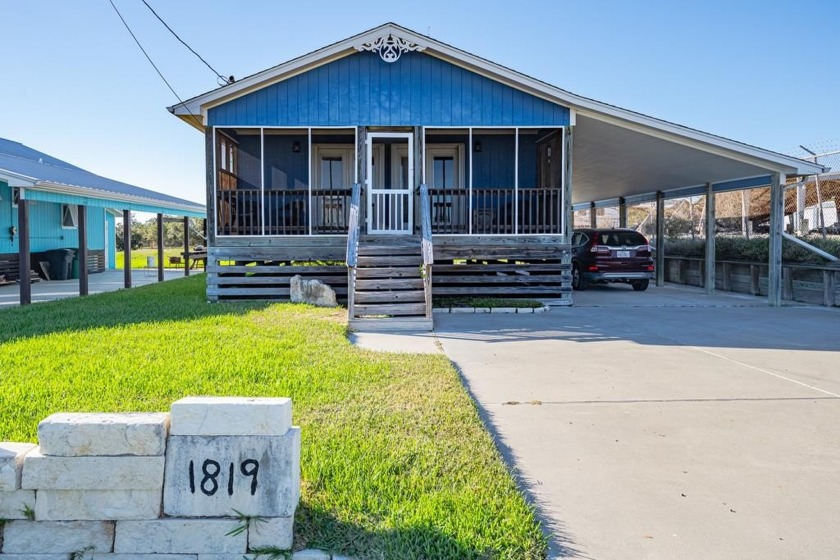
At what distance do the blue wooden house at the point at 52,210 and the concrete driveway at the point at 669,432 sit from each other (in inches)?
354

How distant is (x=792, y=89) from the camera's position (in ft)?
84.2

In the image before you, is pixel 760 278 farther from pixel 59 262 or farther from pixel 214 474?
pixel 59 262

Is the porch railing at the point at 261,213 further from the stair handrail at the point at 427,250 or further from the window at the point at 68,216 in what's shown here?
the window at the point at 68,216

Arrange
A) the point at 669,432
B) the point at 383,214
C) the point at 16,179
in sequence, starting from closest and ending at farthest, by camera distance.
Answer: the point at 669,432 → the point at 16,179 → the point at 383,214

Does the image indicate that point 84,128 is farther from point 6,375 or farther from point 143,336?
point 6,375

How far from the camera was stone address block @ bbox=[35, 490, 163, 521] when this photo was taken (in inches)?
107

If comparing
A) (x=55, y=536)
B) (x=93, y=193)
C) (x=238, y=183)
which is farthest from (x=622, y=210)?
(x=55, y=536)

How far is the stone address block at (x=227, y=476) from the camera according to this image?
2727mm

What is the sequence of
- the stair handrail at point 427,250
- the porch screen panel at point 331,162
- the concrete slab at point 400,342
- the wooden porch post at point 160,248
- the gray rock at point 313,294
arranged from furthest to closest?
the wooden porch post at point 160,248 < the porch screen panel at point 331,162 < the gray rock at point 313,294 < the stair handrail at point 427,250 < the concrete slab at point 400,342

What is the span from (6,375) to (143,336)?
6.75 ft

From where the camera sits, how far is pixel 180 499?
2.74 meters

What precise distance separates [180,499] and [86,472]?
1.36ft

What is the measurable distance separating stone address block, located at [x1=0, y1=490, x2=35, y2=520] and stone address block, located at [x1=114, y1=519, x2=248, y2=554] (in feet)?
1.29

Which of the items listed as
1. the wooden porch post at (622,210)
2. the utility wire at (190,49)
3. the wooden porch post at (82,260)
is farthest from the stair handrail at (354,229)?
the wooden porch post at (622,210)
